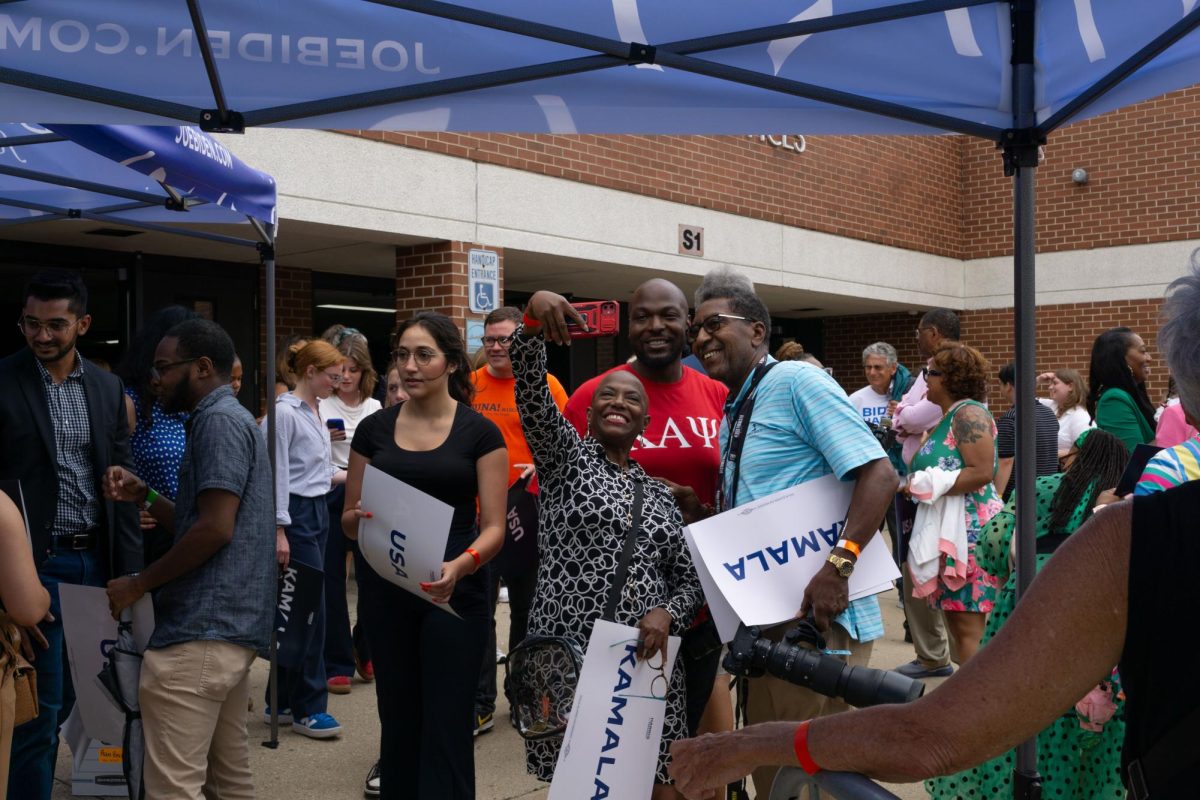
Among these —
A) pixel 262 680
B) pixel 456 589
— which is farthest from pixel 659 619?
pixel 262 680

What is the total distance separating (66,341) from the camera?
13.7ft

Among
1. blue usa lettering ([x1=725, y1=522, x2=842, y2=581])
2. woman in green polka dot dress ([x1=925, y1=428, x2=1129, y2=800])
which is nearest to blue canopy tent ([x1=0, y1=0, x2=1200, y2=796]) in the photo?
blue usa lettering ([x1=725, y1=522, x2=842, y2=581])

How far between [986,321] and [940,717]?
16546mm

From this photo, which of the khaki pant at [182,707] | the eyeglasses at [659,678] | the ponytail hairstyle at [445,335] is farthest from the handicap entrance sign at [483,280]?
the eyeglasses at [659,678]

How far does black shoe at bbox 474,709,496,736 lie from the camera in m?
5.64

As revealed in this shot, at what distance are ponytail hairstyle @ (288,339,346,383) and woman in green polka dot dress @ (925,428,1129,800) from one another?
368 centimetres

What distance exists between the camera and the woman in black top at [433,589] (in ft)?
12.5

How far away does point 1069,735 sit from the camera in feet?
12.1

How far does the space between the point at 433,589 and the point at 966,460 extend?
145 inches

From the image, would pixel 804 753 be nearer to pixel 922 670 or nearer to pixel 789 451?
pixel 789 451

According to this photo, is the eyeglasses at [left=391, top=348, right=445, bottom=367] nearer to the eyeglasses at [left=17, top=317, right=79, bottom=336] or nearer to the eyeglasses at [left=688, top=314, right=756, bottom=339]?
the eyeglasses at [left=688, top=314, right=756, bottom=339]

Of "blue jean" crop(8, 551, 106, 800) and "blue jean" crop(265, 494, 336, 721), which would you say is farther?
"blue jean" crop(265, 494, 336, 721)

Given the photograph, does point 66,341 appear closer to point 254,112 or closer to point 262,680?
point 254,112

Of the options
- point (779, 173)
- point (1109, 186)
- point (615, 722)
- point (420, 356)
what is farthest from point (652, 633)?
point (1109, 186)
